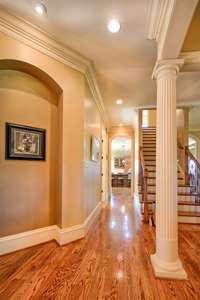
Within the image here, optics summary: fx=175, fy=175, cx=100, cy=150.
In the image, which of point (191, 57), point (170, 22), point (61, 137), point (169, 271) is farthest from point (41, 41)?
point (169, 271)

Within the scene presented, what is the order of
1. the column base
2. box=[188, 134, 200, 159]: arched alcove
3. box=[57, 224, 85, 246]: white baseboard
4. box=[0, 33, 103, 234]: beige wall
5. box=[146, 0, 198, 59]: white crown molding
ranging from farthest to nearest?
1. box=[188, 134, 200, 159]: arched alcove
2. box=[57, 224, 85, 246]: white baseboard
3. box=[0, 33, 103, 234]: beige wall
4. the column base
5. box=[146, 0, 198, 59]: white crown molding

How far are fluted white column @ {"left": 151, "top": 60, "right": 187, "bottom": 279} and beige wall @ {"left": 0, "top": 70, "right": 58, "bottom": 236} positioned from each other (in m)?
1.56

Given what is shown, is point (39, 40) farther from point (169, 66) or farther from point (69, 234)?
point (69, 234)

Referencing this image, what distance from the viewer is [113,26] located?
2.11 m

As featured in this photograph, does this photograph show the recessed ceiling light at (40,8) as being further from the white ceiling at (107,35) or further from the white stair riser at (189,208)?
the white stair riser at (189,208)

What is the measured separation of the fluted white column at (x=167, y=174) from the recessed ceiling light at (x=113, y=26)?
0.69 meters

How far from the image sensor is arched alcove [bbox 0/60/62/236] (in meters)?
2.27

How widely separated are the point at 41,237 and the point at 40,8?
2880mm

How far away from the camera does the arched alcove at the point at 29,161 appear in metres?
2.27

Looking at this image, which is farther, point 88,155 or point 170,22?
point 88,155

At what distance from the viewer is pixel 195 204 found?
395 centimetres

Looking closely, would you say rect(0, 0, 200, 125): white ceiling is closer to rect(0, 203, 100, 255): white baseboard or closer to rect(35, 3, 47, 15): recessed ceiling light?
rect(35, 3, 47, 15): recessed ceiling light

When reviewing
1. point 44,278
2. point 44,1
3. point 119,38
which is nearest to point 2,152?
point 44,278

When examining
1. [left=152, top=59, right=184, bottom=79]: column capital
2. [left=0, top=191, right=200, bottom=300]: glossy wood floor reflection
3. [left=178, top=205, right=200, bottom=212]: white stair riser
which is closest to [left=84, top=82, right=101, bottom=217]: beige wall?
[left=0, top=191, right=200, bottom=300]: glossy wood floor reflection
